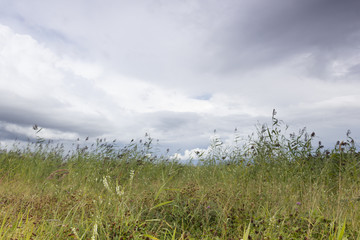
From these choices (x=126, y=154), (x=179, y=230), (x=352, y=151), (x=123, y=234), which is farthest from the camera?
(x=126, y=154)

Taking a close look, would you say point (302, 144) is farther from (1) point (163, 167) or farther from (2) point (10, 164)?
(2) point (10, 164)

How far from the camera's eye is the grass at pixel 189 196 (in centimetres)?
291

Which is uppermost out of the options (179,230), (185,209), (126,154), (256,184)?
(126,154)

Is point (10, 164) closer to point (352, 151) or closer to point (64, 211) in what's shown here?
point (64, 211)

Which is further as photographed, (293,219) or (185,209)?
(185,209)

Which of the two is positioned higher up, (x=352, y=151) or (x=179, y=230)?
(x=352, y=151)

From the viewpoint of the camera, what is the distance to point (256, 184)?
481 cm

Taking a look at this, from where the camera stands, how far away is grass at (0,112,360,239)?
2.91 m

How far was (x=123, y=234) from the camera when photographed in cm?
260

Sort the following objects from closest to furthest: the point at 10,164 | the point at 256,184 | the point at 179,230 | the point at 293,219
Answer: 1. the point at 293,219
2. the point at 179,230
3. the point at 256,184
4. the point at 10,164

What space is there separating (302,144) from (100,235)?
167 inches

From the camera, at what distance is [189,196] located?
12.7 ft

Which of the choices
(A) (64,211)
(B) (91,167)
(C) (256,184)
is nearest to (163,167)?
(B) (91,167)

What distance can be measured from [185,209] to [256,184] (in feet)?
5.98
